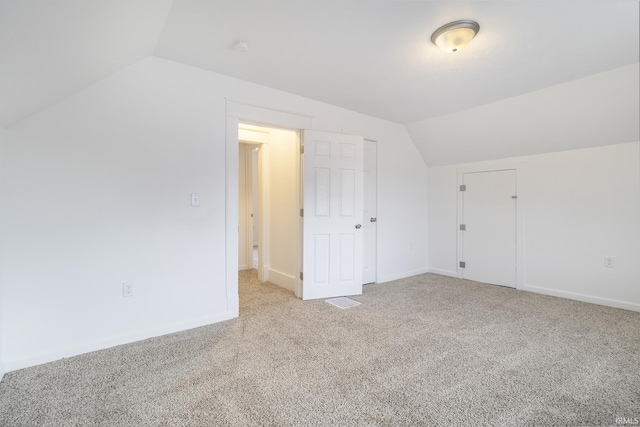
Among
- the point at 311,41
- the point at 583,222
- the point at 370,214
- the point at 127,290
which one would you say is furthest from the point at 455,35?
the point at 127,290

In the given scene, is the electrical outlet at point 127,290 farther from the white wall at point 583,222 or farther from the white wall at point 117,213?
the white wall at point 583,222

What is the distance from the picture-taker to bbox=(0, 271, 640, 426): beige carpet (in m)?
1.49

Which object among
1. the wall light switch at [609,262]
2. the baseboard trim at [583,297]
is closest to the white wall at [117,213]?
the baseboard trim at [583,297]

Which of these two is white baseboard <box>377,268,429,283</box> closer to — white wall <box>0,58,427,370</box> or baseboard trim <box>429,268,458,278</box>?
baseboard trim <box>429,268,458,278</box>

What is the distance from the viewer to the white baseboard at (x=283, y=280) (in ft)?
12.2

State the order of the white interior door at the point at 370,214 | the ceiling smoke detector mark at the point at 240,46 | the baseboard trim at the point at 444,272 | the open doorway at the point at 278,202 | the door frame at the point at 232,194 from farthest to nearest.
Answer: the baseboard trim at the point at 444,272 < the white interior door at the point at 370,214 < the open doorway at the point at 278,202 < the door frame at the point at 232,194 < the ceiling smoke detector mark at the point at 240,46

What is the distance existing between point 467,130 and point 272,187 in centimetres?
275

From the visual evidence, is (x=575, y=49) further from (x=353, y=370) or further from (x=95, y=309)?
(x=95, y=309)

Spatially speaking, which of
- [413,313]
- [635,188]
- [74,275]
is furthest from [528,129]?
[74,275]

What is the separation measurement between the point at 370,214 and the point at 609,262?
2.69m

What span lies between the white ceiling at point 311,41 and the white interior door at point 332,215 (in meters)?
0.81

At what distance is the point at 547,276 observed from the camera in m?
3.61

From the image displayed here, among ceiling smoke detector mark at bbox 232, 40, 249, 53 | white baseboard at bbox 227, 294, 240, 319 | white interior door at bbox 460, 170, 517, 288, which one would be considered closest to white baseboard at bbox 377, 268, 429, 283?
white interior door at bbox 460, 170, 517, 288

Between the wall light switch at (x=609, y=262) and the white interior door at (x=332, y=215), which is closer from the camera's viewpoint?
the wall light switch at (x=609, y=262)
